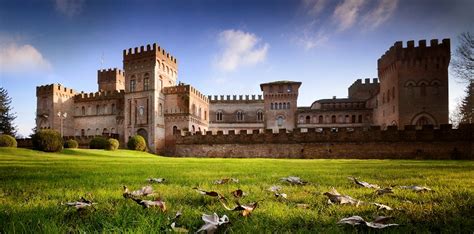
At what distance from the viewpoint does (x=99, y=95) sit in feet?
158

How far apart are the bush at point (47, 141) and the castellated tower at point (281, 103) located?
3587 cm

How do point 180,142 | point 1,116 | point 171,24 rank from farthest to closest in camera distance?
1. point 1,116
2. point 180,142
3. point 171,24

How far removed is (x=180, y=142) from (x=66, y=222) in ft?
95.2

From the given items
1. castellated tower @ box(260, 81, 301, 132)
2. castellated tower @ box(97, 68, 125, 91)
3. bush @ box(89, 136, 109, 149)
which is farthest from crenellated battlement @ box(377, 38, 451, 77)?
castellated tower @ box(97, 68, 125, 91)

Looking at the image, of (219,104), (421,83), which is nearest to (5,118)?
(219,104)

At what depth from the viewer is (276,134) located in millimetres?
26906

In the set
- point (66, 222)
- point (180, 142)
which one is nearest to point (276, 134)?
point (180, 142)

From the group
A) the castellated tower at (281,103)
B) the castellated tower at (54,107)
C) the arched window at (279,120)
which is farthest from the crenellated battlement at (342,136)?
the castellated tower at (54,107)

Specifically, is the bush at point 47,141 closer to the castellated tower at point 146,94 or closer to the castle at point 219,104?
the castle at point 219,104

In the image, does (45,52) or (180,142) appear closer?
(45,52)

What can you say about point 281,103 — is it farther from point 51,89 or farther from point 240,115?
point 51,89

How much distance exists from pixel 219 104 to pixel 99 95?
2218cm

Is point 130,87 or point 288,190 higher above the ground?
point 130,87

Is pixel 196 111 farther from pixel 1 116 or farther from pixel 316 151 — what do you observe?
pixel 1 116
